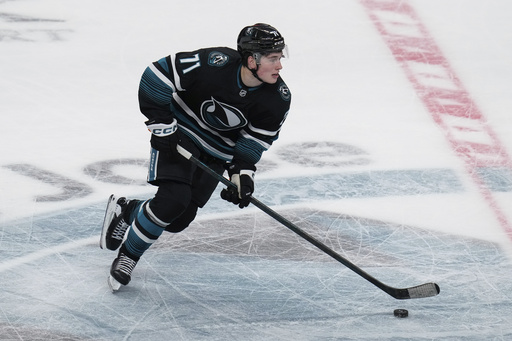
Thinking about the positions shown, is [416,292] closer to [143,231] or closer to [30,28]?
A: [143,231]

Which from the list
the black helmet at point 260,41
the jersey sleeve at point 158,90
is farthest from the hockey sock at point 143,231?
the black helmet at point 260,41

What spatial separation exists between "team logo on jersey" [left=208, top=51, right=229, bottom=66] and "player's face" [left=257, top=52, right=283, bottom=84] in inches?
7.0

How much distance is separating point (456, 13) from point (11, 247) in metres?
3.87

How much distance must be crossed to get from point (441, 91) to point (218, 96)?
8.16 ft

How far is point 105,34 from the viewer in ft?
22.4

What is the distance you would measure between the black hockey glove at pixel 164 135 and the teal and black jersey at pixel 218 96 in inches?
1.0

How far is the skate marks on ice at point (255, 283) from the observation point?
13.5ft

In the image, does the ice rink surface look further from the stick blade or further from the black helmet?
the black helmet

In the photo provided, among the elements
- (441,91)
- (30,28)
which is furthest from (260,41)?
(30,28)

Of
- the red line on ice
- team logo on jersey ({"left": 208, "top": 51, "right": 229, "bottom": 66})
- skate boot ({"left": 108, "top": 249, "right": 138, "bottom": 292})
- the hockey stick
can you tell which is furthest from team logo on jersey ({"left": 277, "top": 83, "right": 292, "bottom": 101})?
the red line on ice

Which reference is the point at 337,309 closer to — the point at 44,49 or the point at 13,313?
the point at 13,313

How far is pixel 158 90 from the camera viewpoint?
4.18 metres

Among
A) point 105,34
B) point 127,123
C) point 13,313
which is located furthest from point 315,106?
point 13,313

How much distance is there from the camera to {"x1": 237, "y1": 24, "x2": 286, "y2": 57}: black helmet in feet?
13.4
